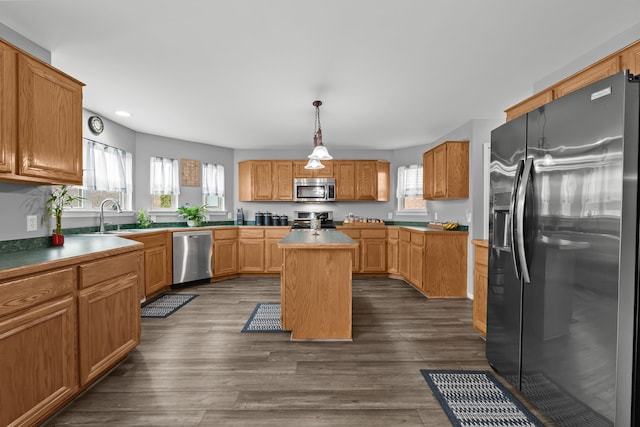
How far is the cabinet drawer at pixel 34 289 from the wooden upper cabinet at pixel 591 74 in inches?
148

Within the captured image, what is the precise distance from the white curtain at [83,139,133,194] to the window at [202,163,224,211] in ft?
4.17

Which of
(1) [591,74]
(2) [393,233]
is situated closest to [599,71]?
(1) [591,74]

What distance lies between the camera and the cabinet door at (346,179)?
5.82 meters

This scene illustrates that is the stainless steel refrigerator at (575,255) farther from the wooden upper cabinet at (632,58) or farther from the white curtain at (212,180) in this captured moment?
the white curtain at (212,180)

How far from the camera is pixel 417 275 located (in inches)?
179

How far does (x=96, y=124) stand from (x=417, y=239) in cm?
492

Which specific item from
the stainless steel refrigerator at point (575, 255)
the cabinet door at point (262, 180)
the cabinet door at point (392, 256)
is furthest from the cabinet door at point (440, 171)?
the cabinet door at point (262, 180)

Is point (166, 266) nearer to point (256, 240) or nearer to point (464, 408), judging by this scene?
point (256, 240)

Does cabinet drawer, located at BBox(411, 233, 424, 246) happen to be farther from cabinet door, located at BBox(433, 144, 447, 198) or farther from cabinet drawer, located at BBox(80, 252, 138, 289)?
cabinet drawer, located at BBox(80, 252, 138, 289)

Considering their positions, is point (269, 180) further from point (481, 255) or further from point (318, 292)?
point (481, 255)

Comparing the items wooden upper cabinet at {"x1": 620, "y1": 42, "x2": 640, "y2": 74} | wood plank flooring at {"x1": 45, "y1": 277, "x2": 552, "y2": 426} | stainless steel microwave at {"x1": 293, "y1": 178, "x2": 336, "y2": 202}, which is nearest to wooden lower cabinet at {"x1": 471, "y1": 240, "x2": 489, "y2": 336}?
wood plank flooring at {"x1": 45, "y1": 277, "x2": 552, "y2": 426}

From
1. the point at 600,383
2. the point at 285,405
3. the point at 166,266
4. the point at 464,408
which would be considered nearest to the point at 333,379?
the point at 285,405

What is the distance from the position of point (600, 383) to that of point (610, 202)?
863 millimetres

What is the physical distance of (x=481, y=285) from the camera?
109 inches
